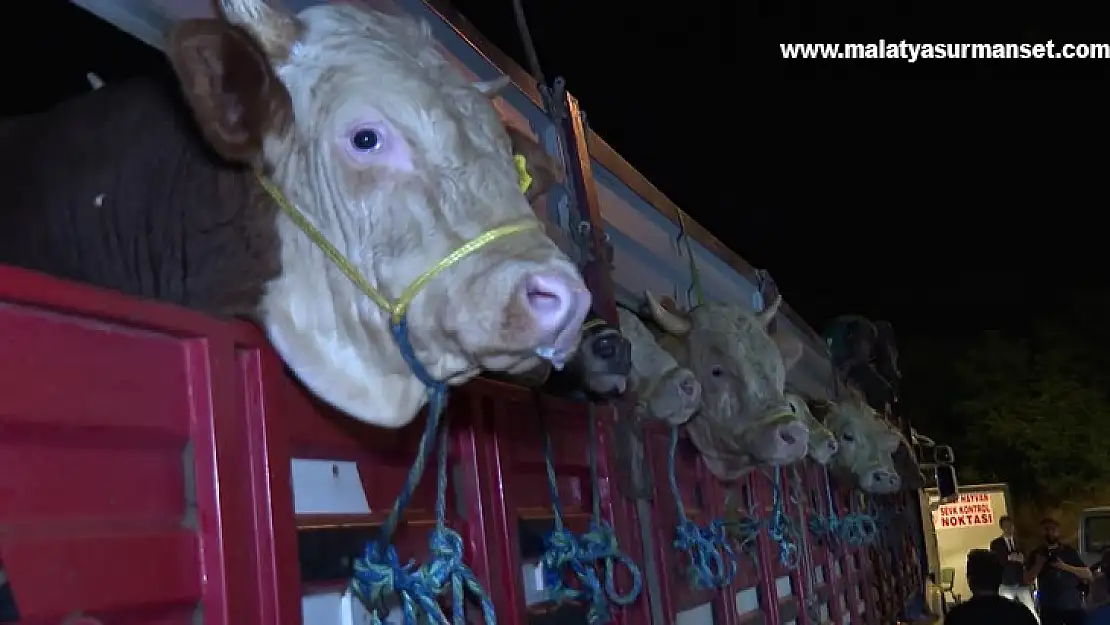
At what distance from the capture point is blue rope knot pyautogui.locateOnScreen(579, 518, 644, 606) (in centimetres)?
284

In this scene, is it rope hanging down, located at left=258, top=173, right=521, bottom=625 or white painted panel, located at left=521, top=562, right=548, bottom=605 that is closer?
rope hanging down, located at left=258, top=173, right=521, bottom=625

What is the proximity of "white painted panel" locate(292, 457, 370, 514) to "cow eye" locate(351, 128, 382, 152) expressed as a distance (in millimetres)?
522

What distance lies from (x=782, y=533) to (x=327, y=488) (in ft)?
11.1

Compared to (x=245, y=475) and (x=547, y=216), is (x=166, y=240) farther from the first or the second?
(x=547, y=216)

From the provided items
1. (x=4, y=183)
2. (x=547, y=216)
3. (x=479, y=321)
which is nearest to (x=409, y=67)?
(x=479, y=321)

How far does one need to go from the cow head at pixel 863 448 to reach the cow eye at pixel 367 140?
20.9 feet

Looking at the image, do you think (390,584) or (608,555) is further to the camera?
(608,555)

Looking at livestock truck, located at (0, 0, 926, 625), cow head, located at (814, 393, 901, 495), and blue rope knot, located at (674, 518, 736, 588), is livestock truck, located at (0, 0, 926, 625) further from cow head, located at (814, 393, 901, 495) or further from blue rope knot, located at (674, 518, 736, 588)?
cow head, located at (814, 393, 901, 495)

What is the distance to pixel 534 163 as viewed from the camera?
2527mm

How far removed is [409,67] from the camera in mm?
2076

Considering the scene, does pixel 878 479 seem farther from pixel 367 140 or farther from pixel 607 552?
pixel 367 140

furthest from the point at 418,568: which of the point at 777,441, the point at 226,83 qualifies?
the point at 777,441

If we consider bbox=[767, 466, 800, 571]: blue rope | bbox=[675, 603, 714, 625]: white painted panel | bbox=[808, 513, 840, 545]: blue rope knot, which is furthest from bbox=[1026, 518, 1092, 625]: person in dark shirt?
bbox=[675, 603, 714, 625]: white painted panel

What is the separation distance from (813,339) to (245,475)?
26.6 ft
